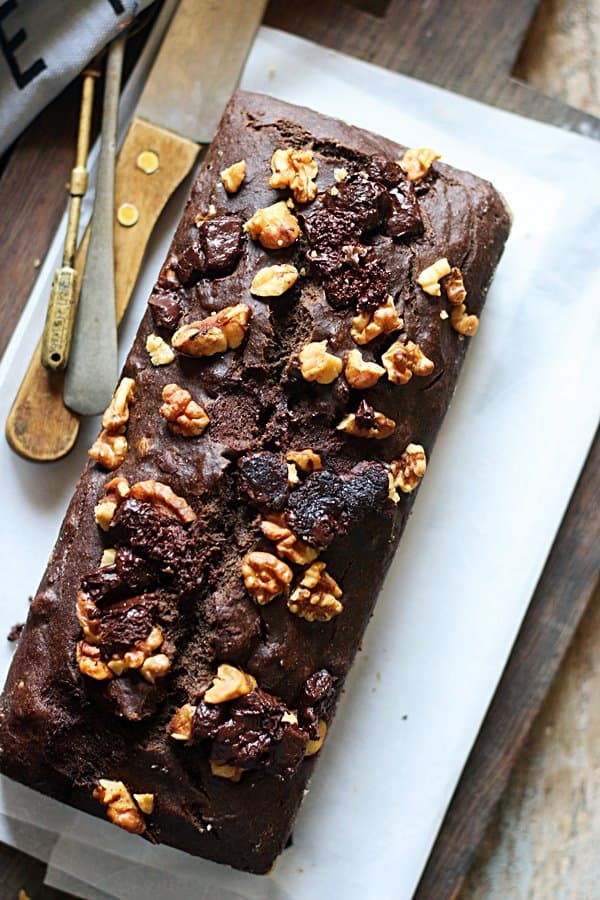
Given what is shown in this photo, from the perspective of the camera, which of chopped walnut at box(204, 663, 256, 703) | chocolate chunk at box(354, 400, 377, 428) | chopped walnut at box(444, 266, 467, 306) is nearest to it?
chopped walnut at box(204, 663, 256, 703)

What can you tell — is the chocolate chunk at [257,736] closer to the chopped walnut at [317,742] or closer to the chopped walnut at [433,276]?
the chopped walnut at [317,742]

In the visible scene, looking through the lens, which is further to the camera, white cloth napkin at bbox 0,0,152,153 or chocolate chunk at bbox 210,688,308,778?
white cloth napkin at bbox 0,0,152,153

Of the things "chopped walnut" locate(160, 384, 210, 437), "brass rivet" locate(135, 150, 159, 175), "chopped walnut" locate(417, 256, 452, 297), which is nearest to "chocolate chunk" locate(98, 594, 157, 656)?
"chopped walnut" locate(160, 384, 210, 437)

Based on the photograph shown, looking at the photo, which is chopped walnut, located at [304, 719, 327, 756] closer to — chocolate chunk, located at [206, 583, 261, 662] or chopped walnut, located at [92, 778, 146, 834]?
chocolate chunk, located at [206, 583, 261, 662]

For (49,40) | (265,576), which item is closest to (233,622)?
(265,576)

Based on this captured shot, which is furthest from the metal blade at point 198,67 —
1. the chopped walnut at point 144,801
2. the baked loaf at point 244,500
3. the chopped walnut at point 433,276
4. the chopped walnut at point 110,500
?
the chopped walnut at point 144,801

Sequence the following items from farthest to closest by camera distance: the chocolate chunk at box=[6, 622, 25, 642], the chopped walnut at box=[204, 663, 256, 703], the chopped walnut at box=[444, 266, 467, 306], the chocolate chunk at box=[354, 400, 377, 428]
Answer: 1. the chocolate chunk at box=[6, 622, 25, 642]
2. the chopped walnut at box=[444, 266, 467, 306]
3. the chocolate chunk at box=[354, 400, 377, 428]
4. the chopped walnut at box=[204, 663, 256, 703]

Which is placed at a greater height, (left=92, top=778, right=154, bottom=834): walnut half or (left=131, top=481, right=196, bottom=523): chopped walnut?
(left=131, top=481, right=196, bottom=523): chopped walnut
